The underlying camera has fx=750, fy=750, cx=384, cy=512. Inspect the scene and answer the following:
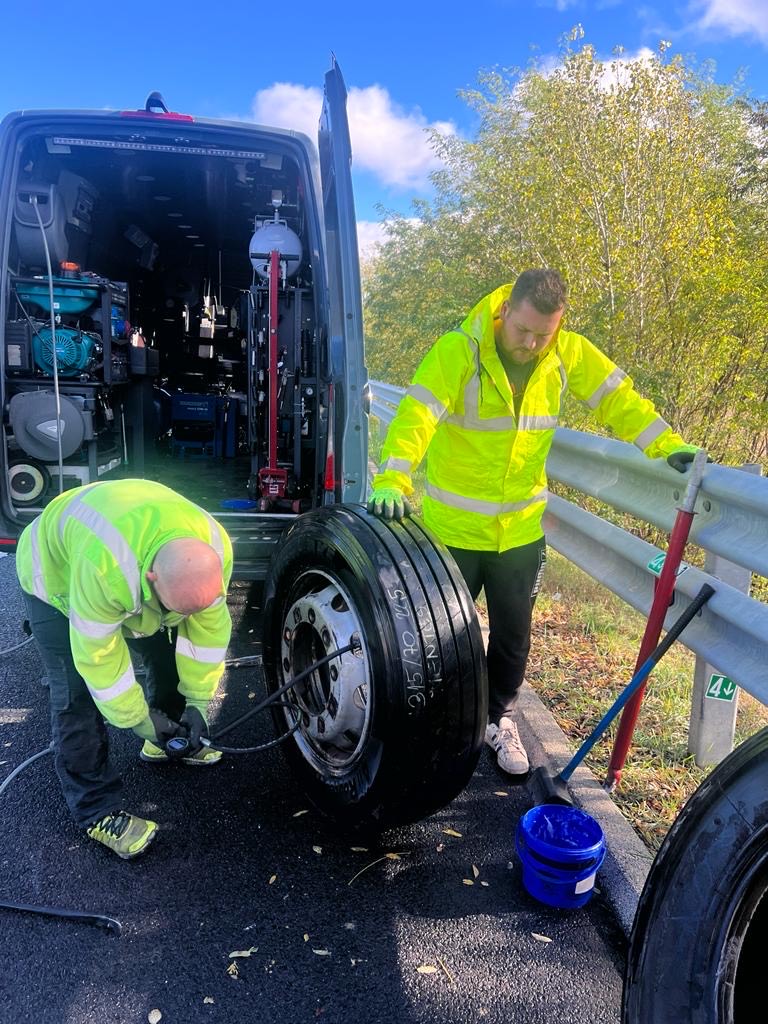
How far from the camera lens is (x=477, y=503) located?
3057mm

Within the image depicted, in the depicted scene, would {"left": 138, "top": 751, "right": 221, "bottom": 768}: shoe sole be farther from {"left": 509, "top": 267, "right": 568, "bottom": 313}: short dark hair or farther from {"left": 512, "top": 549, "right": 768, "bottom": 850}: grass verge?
{"left": 509, "top": 267, "right": 568, "bottom": 313}: short dark hair

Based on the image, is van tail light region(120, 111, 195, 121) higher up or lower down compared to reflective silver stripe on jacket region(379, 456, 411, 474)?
higher up

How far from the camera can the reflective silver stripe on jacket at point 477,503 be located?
3047 millimetres

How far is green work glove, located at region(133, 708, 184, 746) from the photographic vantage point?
2.49 meters

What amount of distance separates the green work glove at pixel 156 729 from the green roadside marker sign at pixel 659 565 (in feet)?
5.85

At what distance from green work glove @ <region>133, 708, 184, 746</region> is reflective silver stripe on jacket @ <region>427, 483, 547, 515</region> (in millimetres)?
1369

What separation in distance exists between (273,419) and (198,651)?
236 cm

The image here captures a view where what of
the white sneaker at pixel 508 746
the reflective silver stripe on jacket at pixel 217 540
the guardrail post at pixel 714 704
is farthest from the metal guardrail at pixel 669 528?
the reflective silver stripe on jacket at pixel 217 540

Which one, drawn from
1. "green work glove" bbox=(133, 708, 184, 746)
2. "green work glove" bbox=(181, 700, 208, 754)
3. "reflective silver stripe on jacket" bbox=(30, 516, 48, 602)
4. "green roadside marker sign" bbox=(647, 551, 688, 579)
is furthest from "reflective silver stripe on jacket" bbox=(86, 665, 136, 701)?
"green roadside marker sign" bbox=(647, 551, 688, 579)

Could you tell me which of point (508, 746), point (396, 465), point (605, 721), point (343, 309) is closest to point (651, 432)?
point (396, 465)

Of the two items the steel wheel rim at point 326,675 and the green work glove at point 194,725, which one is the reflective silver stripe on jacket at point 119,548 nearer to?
the green work glove at point 194,725

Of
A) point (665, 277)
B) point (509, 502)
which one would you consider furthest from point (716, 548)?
point (665, 277)

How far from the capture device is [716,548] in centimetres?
243

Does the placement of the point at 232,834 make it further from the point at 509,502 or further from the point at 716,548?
the point at 716,548
